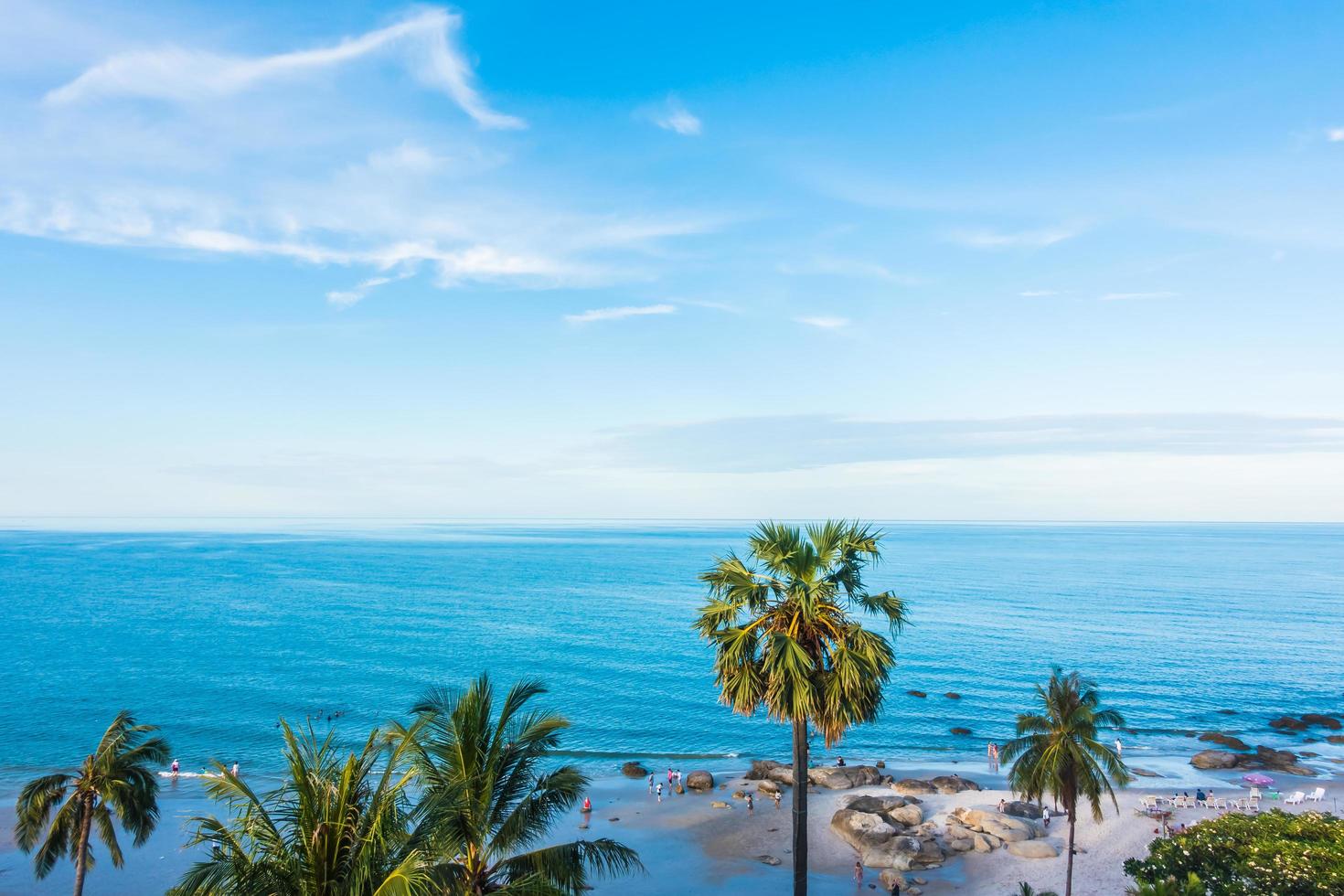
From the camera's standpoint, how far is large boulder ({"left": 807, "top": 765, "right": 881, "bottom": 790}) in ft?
148

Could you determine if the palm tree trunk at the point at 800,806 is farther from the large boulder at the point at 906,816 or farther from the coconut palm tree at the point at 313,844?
the large boulder at the point at 906,816

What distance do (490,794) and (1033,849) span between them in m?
32.8

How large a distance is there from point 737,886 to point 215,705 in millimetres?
52407

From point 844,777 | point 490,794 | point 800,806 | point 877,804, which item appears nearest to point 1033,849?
point 877,804

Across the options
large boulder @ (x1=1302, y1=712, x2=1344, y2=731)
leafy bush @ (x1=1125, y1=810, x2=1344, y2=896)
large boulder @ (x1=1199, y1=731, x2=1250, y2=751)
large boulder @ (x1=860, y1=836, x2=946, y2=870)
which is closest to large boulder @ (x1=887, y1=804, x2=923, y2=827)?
large boulder @ (x1=860, y1=836, x2=946, y2=870)

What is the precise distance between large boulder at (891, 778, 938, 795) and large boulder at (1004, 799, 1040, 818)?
5185mm

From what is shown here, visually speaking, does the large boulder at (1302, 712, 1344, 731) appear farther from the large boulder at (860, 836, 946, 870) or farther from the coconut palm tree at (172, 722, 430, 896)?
the coconut palm tree at (172, 722, 430, 896)

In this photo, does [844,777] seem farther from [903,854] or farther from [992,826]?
[903,854]

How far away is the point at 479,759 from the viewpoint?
12.2m

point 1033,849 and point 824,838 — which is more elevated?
point 1033,849

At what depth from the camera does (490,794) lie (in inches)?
464

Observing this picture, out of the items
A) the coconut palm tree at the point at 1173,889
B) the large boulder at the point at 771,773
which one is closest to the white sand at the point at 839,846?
→ the large boulder at the point at 771,773

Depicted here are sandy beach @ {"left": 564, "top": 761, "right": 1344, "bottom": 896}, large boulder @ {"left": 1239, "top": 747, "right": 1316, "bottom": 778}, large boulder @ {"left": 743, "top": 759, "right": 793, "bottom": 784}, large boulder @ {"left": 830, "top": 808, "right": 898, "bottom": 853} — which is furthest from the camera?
large boulder @ {"left": 1239, "top": 747, "right": 1316, "bottom": 778}

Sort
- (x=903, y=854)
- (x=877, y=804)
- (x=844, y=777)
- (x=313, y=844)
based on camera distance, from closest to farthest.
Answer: (x=313, y=844)
(x=903, y=854)
(x=877, y=804)
(x=844, y=777)
